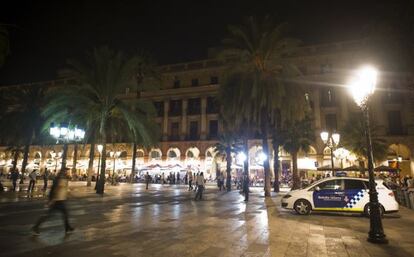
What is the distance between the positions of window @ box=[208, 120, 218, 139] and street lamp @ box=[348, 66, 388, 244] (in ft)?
130

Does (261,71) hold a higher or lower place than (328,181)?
higher

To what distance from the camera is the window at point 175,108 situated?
52.7m

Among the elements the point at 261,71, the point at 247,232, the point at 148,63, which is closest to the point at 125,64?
the point at 261,71

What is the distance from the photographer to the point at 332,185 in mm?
12766

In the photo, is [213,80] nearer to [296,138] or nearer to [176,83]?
[176,83]

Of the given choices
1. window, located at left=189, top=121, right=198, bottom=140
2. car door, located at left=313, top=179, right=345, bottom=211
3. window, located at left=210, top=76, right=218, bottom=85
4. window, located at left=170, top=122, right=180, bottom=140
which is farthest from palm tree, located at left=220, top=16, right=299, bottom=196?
window, located at left=170, top=122, right=180, bottom=140

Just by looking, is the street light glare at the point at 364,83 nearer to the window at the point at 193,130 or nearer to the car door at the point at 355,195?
the car door at the point at 355,195

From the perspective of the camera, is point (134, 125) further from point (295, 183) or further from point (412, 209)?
point (412, 209)

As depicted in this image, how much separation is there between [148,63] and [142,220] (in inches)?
1119

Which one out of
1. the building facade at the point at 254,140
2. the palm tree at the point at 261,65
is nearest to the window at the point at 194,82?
the building facade at the point at 254,140

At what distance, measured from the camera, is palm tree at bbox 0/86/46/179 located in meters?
31.0

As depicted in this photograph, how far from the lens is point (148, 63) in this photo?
121 ft

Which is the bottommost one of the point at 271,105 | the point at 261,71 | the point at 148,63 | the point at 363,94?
the point at 363,94

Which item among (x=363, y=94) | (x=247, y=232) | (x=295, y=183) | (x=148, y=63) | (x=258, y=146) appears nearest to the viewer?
(x=247, y=232)
